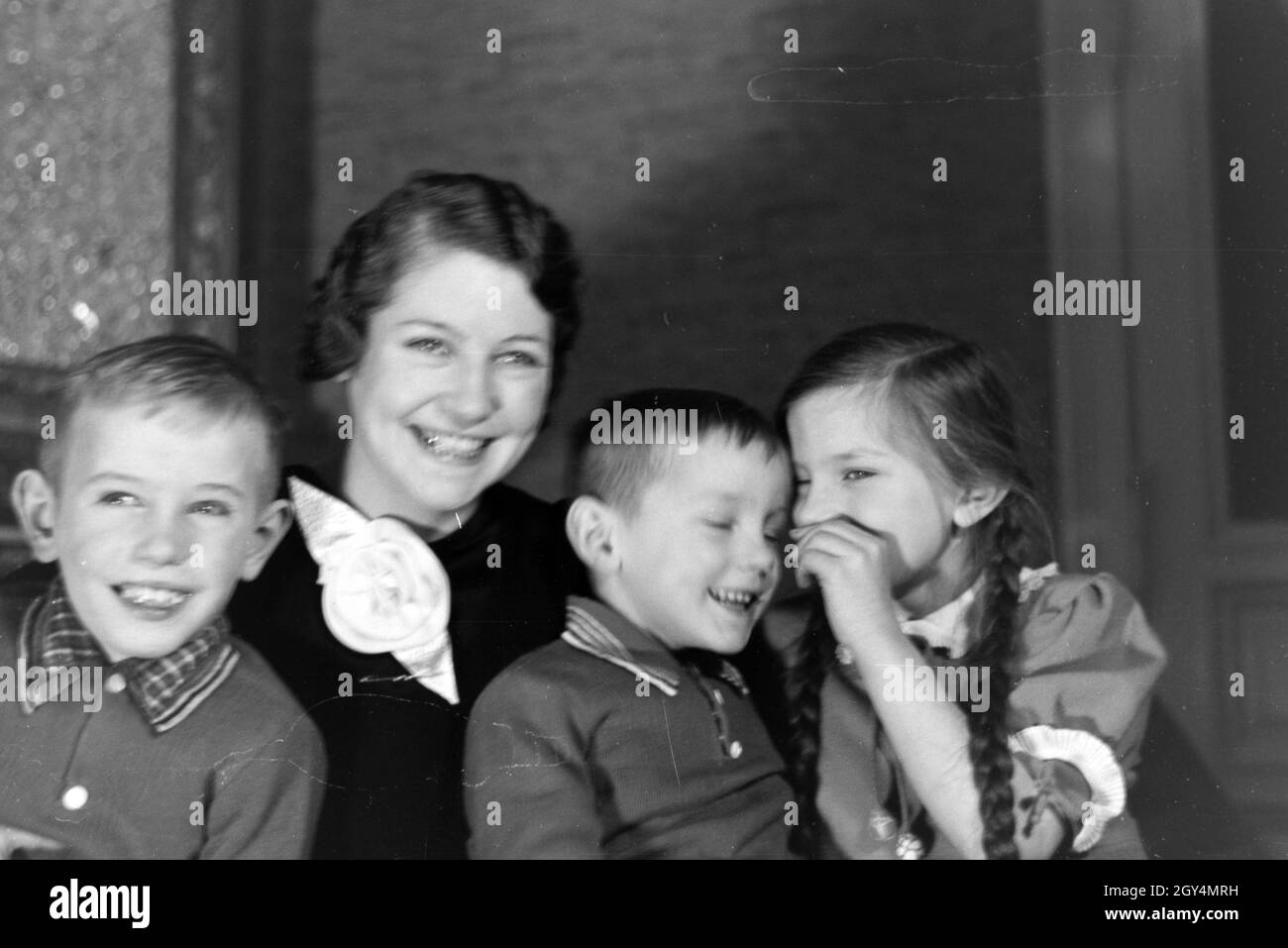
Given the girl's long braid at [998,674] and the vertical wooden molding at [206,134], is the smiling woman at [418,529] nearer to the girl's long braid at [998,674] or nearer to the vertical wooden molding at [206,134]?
the vertical wooden molding at [206,134]

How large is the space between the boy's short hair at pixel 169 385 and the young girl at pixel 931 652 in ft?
3.15

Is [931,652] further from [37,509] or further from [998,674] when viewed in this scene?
[37,509]

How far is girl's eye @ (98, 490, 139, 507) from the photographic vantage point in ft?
7.63

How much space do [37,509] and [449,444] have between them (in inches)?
29.9

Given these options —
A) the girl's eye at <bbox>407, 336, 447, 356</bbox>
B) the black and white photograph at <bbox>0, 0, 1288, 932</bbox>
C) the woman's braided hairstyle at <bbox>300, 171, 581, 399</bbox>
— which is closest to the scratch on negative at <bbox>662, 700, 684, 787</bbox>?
the black and white photograph at <bbox>0, 0, 1288, 932</bbox>

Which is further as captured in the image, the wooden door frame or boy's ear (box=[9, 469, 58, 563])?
the wooden door frame

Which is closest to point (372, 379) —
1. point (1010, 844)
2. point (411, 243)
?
point (411, 243)

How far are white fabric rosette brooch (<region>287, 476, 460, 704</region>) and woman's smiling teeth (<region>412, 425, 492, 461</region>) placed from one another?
0.15 metres

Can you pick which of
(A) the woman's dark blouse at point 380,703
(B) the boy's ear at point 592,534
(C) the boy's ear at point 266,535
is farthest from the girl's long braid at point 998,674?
(C) the boy's ear at point 266,535

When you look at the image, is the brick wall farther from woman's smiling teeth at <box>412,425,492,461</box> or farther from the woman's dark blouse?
the woman's dark blouse

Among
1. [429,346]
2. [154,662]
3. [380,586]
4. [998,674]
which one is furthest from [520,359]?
[998,674]

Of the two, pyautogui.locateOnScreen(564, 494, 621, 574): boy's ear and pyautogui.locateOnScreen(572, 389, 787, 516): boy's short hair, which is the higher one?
pyautogui.locateOnScreen(572, 389, 787, 516): boy's short hair

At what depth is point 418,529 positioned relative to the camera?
2.42 m

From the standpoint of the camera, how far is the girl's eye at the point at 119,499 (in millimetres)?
2326
